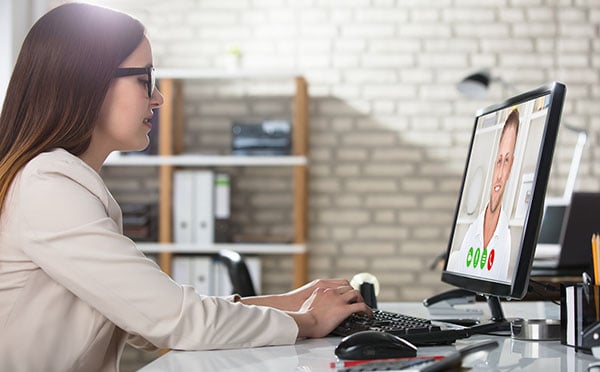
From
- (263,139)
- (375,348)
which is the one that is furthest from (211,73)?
(375,348)

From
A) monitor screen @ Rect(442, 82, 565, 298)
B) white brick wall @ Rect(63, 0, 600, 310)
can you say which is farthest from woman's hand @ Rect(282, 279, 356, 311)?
white brick wall @ Rect(63, 0, 600, 310)

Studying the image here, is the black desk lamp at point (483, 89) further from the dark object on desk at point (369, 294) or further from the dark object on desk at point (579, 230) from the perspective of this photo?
the dark object on desk at point (369, 294)

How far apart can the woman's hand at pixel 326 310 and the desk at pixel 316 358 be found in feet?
0.07

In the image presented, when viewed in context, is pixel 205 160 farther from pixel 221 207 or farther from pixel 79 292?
pixel 79 292

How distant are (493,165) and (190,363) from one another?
29.7 inches

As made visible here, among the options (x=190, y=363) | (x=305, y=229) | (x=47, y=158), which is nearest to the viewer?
(x=190, y=363)

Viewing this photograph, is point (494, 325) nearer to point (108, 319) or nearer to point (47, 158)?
point (108, 319)

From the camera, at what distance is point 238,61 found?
15.6 feet

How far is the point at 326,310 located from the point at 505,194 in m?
0.38

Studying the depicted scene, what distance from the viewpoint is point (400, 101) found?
15.5 ft

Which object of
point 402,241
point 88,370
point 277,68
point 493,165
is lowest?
point 402,241

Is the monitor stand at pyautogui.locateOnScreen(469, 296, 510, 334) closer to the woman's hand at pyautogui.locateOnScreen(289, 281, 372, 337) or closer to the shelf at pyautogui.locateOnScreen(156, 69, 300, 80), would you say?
the woman's hand at pyautogui.locateOnScreen(289, 281, 372, 337)

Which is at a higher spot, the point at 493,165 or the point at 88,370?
the point at 493,165

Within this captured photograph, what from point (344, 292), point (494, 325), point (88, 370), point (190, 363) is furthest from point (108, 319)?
point (494, 325)
